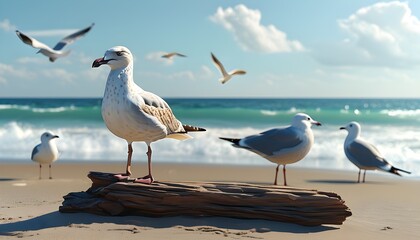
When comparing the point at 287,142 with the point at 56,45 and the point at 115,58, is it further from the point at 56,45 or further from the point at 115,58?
the point at 56,45

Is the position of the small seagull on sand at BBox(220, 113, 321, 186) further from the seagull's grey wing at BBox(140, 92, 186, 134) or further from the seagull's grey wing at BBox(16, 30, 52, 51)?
the seagull's grey wing at BBox(16, 30, 52, 51)

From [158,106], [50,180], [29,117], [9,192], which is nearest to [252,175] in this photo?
[50,180]

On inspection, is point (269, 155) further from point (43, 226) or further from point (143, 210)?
point (43, 226)

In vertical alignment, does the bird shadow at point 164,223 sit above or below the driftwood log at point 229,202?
below

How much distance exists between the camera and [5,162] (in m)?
11.2

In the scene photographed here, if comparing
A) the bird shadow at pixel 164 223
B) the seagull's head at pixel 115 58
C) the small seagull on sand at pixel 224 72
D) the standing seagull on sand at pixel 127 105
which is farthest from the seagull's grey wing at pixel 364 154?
the seagull's head at pixel 115 58

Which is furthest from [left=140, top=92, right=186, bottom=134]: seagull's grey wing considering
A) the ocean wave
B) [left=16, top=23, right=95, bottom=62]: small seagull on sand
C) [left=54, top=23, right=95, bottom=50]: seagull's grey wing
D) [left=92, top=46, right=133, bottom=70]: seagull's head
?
the ocean wave

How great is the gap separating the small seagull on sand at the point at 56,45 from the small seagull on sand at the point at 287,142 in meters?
3.38

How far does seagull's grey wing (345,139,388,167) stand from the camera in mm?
9070

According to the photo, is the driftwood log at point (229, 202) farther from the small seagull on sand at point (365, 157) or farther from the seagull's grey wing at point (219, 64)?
the seagull's grey wing at point (219, 64)

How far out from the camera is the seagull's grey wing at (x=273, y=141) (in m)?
6.78

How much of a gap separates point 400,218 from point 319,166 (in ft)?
16.9

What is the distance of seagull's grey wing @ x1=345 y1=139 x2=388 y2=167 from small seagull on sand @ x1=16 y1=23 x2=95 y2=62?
5106mm

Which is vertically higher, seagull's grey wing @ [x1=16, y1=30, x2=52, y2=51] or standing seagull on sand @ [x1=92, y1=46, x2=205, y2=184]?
seagull's grey wing @ [x1=16, y1=30, x2=52, y2=51]
